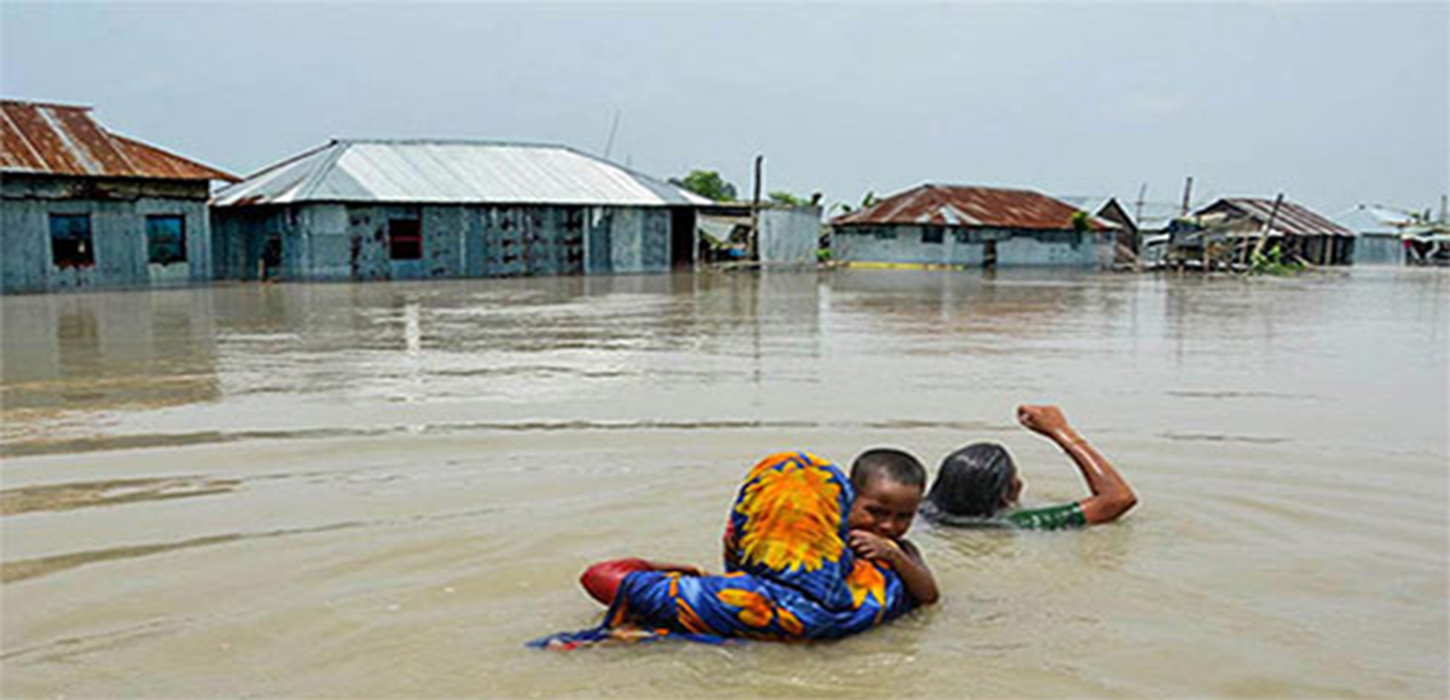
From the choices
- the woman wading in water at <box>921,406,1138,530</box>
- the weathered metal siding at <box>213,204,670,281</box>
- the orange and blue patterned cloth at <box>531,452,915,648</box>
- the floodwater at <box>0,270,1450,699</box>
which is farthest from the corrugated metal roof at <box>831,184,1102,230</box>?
the orange and blue patterned cloth at <box>531,452,915,648</box>

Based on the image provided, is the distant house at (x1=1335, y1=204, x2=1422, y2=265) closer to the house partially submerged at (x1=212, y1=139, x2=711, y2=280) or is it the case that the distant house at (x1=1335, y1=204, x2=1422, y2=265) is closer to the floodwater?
the house partially submerged at (x1=212, y1=139, x2=711, y2=280)

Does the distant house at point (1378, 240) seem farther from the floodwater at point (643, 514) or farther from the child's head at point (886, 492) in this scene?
the child's head at point (886, 492)

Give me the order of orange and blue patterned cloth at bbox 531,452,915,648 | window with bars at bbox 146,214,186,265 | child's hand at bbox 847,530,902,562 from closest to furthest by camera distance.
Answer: orange and blue patterned cloth at bbox 531,452,915,648 → child's hand at bbox 847,530,902,562 → window with bars at bbox 146,214,186,265

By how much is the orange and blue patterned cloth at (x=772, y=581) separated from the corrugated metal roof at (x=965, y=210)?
145ft

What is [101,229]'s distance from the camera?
27.1 meters

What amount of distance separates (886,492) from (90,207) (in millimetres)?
27767

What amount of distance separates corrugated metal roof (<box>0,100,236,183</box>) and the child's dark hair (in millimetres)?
26655

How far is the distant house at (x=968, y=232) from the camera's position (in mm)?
47281

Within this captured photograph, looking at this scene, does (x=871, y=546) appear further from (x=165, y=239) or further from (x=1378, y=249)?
(x=1378, y=249)

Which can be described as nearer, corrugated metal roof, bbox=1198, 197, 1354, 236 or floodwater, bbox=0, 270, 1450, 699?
floodwater, bbox=0, 270, 1450, 699

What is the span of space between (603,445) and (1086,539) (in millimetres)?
2867

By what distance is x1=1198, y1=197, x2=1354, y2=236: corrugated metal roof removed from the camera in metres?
55.7

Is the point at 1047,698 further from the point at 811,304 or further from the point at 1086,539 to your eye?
the point at 811,304

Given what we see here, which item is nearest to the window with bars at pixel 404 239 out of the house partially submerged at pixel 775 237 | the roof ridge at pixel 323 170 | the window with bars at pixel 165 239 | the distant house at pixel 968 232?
the roof ridge at pixel 323 170
